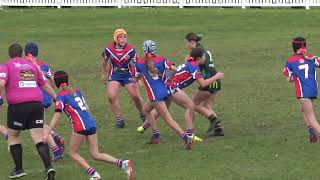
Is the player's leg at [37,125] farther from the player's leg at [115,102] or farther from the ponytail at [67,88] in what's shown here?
the player's leg at [115,102]

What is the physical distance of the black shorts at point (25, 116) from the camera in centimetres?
1055

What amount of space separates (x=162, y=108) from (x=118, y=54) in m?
2.50

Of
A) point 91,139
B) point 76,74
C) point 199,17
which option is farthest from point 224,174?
point 199,17

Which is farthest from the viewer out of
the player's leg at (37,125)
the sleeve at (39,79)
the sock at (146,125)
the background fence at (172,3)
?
the background fence at (172,3)

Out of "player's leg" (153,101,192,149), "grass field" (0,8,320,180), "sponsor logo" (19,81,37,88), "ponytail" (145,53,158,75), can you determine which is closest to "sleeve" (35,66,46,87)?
"sponsor logo" (19,81,37,88)

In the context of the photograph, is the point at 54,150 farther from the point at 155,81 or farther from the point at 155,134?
the point at 155,81

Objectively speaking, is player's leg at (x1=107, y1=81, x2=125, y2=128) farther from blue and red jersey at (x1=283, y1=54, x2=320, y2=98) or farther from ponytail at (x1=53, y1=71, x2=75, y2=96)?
ponytail at (x1=53, y1=71, x2=75, y2=96)

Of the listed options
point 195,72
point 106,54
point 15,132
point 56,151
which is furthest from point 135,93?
point 15,132

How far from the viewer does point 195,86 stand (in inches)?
773

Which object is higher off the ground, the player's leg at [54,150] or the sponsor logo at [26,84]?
the sponsor logo at [26,84]

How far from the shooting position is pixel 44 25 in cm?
3603

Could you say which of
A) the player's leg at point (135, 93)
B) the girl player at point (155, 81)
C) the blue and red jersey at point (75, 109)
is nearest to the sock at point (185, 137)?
the girl player at point (155, 81)

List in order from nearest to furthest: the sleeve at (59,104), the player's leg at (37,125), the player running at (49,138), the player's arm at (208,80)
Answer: the sleeve at (59,104) → the player's leg at (37,125) → the player running at (49,138) → the player's arm at (208,80)

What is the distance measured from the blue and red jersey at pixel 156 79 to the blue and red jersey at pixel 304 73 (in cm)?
209
